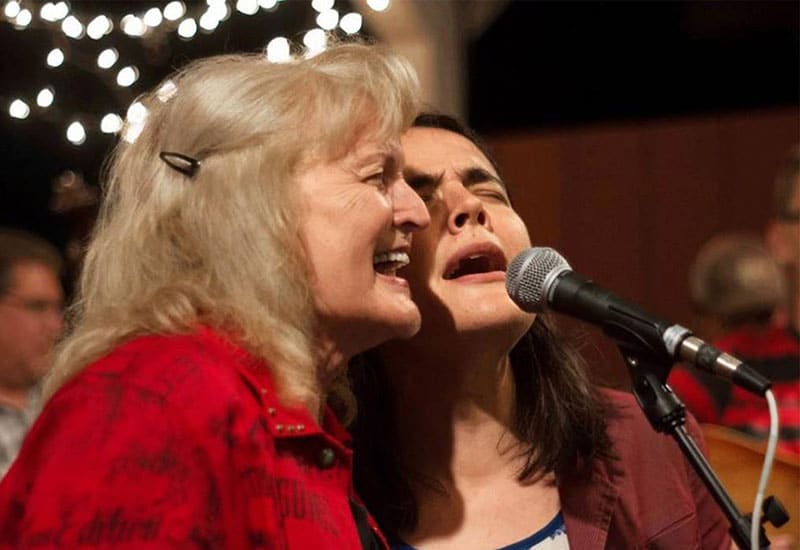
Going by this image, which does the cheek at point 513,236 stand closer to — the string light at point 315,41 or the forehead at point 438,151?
the forehead at point 438,151

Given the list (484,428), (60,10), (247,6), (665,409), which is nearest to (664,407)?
(665,409)

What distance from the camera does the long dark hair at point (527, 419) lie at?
85.0 inches

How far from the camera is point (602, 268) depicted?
525cm

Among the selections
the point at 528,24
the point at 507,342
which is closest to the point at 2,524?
the point at 507,342

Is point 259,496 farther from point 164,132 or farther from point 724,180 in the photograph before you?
point 724,180

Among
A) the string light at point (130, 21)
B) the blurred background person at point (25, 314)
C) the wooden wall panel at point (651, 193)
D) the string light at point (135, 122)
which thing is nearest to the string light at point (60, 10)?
the string light at point (130, 21)

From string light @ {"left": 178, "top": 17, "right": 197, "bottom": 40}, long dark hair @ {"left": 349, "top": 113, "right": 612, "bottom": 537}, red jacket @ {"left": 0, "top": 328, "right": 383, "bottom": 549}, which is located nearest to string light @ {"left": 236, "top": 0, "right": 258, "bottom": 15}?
string light @ {"left": 178, "top": 17, "right": 197, "bottom": 40}

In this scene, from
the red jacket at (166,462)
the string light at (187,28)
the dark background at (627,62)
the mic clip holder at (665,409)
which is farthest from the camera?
the dark background at (627,62)

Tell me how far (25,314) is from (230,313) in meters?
2.62

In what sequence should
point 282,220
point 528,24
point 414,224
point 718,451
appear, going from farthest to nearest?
point 528,24, point 718,451, point 414,224, point 282,220

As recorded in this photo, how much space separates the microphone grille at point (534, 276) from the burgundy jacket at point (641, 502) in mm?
424

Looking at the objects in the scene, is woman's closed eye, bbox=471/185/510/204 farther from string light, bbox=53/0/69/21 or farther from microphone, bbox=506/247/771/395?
string light, bbox=53/0/69/21

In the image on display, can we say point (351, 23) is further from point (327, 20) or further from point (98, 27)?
point (98, 27)

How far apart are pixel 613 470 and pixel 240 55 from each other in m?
0.83
